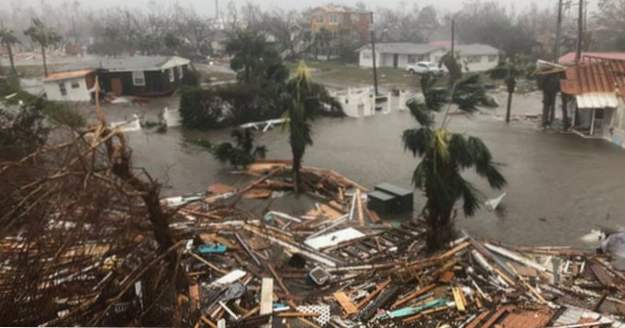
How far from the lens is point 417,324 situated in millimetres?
6652

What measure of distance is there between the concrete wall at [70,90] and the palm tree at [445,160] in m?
22.0

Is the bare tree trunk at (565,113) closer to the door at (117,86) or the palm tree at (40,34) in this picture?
the door at (117,86)

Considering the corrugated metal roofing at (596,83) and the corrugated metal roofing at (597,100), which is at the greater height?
the corrugated metal roofing at (596,83)

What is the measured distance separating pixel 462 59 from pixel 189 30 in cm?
3327

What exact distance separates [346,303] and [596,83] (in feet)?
54.3

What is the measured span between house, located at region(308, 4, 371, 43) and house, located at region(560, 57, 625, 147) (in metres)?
34.2

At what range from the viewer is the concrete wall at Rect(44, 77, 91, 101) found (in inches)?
1006

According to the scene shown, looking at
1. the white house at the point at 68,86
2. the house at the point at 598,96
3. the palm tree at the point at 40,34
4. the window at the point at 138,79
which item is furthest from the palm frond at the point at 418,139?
the palm tree at the point at 40,34

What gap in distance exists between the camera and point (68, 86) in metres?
25.9

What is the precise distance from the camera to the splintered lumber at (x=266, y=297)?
6.59 meters

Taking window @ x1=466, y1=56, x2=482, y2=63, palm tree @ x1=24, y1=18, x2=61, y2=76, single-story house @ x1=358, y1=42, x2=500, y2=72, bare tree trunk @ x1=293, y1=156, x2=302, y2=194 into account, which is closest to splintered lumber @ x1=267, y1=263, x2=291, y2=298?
bare tree trunk @ x1=293, y1=156, x2=302, y2=194

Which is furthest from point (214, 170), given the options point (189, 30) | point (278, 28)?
point (189, 30)

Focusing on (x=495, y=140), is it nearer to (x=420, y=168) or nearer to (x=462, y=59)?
(x=420, y=168)

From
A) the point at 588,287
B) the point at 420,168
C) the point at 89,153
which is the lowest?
the point at 588,287
